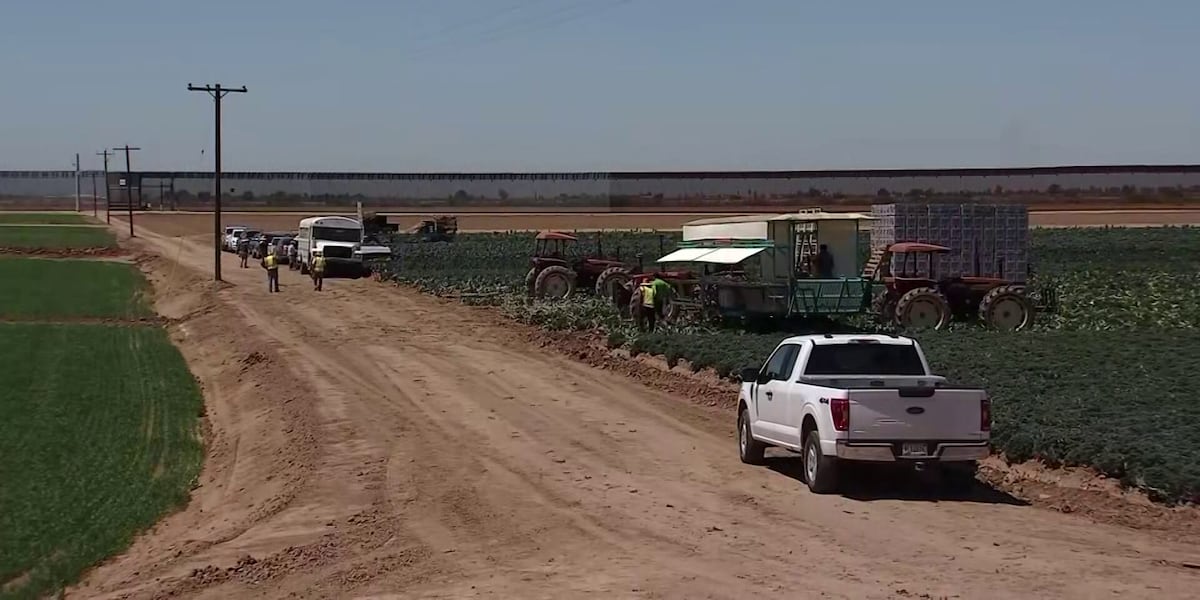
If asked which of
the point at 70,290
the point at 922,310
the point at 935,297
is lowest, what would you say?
the point at 70,290

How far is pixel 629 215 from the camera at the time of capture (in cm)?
11750

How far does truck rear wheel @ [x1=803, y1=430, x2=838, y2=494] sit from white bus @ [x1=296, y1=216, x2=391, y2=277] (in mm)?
43447

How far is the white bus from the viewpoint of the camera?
57.9 meters

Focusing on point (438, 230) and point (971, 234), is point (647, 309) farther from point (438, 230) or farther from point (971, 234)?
point (438, 230)

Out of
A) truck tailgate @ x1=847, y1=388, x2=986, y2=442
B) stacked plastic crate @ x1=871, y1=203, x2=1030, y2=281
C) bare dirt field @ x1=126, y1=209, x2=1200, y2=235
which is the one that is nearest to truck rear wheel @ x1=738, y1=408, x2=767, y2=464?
truck tailgate @ x1=847, y1=388, x2=986, y2=442

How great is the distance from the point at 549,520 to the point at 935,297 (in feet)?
60.6

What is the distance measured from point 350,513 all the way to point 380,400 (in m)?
9.20

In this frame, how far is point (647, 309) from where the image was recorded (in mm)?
32594

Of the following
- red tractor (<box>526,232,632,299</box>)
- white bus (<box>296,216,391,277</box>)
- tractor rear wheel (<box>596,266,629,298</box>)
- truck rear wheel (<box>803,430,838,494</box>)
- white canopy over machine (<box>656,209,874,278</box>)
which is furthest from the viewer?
white bus (<box>296,216,391,277</box>)

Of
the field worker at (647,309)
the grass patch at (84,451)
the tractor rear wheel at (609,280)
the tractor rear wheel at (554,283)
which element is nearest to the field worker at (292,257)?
the tractor rear wheel at (554,283)

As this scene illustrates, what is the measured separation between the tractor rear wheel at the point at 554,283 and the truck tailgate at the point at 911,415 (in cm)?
2588

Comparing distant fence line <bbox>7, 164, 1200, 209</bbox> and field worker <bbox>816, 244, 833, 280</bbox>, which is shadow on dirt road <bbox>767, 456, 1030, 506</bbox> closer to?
field worker <bbox>816, 244, 833, 280</bbox>

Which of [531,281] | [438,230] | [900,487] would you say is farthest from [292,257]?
[900,487]

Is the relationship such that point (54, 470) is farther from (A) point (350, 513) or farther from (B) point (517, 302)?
(B) point (517, 302)
